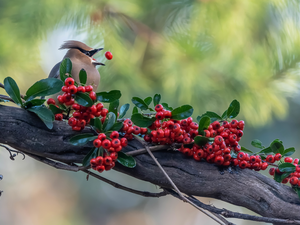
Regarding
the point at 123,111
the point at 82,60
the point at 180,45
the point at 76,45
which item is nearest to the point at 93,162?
the point at 123,111

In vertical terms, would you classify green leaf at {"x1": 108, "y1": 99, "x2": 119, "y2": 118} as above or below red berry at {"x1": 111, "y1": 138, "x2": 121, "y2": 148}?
above

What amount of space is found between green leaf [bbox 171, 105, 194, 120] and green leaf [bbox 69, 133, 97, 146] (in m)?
0.25

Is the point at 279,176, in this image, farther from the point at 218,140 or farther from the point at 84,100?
the point at 84,100

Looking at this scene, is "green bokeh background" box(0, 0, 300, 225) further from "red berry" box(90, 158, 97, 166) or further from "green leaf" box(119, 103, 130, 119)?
"red berry" box(90, 158, 97, 166)

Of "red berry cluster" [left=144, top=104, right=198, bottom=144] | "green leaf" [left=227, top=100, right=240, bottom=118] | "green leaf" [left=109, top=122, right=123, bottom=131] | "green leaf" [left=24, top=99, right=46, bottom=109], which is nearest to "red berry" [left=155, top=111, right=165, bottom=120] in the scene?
"red berry cluster" [left=144, top=104, right=198, bottom=144]

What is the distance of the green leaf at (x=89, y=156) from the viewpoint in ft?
2.92

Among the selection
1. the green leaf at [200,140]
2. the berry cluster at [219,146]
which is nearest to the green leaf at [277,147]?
the berry cluster at [219,146]

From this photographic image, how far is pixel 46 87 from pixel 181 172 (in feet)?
1.57

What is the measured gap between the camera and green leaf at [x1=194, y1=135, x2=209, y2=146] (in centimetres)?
95

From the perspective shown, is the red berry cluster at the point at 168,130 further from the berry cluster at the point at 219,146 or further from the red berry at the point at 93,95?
the red berry at the point at 93,95

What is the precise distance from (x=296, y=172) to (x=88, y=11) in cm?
121

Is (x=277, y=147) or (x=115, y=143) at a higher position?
(x=277, y=147)

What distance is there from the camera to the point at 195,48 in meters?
1.78

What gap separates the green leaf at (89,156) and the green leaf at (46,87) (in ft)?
0.65
